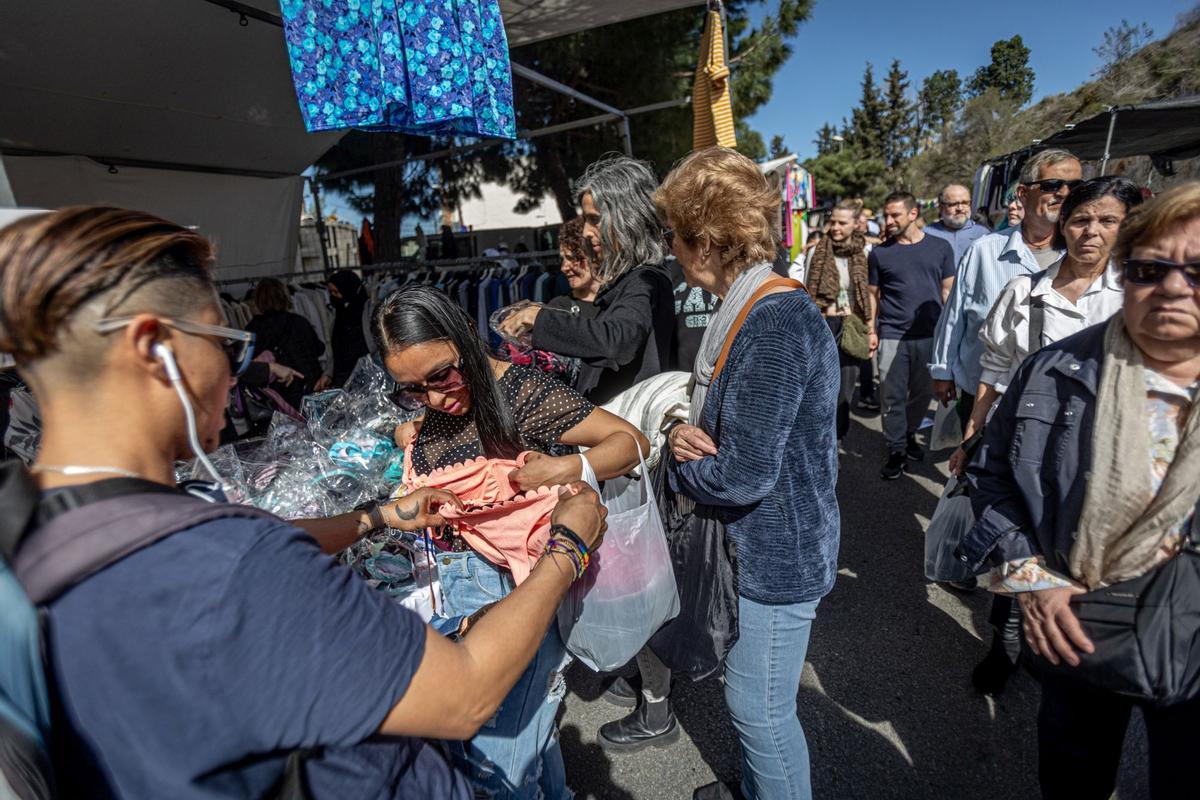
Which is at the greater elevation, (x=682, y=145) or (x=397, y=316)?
(x=682, y=145)

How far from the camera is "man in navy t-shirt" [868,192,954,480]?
14.3 ft

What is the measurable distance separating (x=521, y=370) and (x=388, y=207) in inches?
285

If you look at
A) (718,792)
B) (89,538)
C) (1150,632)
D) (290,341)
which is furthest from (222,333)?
(290,341)

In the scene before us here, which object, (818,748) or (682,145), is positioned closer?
(818,748)

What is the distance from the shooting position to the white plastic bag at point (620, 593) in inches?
60.2

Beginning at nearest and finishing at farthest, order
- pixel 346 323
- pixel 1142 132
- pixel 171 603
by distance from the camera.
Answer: pixel 171 603 → pixel 346 323 → pixel 1142 132

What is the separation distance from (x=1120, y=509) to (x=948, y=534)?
1001 millimetres

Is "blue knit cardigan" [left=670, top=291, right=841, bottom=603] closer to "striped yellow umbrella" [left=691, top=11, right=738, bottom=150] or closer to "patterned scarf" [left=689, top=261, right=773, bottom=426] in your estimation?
"patterned scarf" [left=689, top=261, right=773, bottom=426]

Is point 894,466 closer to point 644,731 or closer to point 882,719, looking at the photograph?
point 882,719

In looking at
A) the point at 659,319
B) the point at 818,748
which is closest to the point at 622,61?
the point at 659,319

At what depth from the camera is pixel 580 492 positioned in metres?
1.44

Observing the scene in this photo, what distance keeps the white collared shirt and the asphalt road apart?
124cm

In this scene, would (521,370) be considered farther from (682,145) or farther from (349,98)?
(682,145)

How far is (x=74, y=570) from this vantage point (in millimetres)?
649
